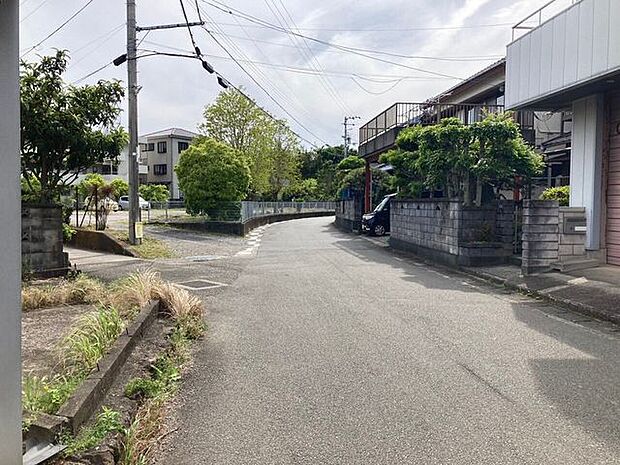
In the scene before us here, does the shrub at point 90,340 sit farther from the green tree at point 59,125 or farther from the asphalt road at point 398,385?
the green tree at point 59,125

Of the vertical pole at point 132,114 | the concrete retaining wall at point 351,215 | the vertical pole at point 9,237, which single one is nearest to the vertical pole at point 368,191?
the concrete retaining wall at point 351,215

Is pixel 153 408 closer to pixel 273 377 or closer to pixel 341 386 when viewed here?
pixel 273 377

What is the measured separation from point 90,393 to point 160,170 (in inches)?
2404

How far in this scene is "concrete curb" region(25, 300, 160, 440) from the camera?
3498 millimetres

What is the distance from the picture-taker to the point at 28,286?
9188mm

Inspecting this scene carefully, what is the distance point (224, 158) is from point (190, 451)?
885 inches

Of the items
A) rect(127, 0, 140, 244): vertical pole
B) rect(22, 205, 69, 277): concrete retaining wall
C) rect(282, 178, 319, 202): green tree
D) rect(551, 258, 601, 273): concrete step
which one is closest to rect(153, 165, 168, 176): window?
rect(282, 178, 319, 202): green tree

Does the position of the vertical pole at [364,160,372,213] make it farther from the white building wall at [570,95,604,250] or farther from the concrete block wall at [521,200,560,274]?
the concrete block wall at [521,200,560,274]

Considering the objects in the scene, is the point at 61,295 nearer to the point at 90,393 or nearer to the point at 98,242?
the point at 90,393

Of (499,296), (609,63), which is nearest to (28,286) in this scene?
(499,296)

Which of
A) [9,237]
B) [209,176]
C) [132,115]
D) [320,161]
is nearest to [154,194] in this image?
[209,176]

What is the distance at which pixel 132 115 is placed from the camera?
17875 millimetres

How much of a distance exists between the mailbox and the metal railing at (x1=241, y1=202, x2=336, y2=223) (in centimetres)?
1690

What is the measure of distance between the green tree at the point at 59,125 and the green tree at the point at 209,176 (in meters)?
12.1
